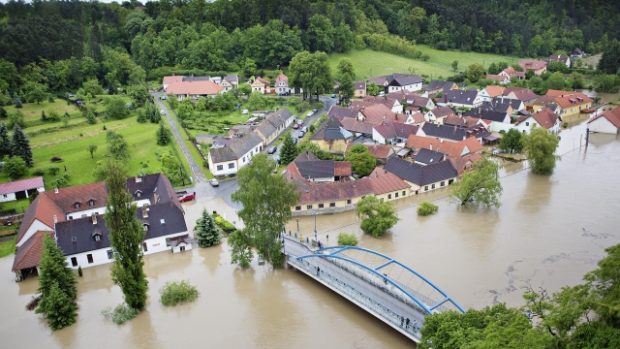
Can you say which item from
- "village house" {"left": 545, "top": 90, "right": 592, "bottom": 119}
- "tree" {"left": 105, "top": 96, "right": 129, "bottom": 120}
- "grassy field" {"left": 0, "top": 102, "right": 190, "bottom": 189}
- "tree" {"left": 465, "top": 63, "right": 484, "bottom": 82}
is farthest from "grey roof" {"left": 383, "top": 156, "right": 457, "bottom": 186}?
"tree" {"left": 465, "top": 63, "right": 484, "bottom": 82}

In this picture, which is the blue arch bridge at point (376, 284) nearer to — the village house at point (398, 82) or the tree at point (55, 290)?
the tree at point (55, 290)

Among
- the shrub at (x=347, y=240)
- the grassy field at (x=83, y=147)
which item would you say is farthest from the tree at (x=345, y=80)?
the shrub at (x=347, y=240)

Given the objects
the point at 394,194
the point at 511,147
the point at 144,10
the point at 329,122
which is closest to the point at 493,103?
the point at 511,147

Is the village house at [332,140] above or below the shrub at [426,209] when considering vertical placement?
above

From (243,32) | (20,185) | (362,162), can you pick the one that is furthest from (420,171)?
(243,32)

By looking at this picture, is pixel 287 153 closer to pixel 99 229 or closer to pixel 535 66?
pixel 99 229

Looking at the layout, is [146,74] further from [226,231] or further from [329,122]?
[226,231]

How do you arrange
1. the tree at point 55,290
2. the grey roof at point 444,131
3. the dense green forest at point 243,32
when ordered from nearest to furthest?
the tree at point 55,290
the grey roof at point 444,131
the dense green forest at point 243,32
